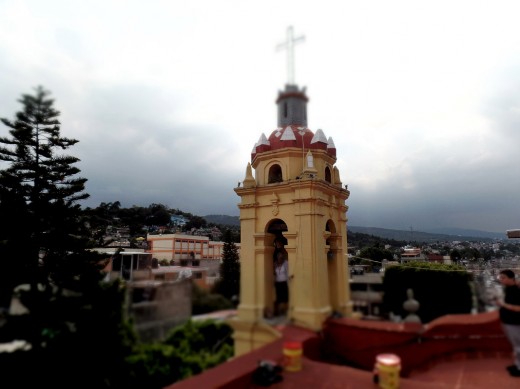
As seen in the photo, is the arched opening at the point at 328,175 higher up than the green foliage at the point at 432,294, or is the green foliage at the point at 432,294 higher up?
the arched opening at the point at 328,175


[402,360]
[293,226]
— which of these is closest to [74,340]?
[293,226]

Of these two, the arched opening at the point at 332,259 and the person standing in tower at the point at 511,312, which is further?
the arched opening at the point at 332,259

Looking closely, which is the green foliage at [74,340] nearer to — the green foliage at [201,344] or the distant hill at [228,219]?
the green foliage at [201,344]

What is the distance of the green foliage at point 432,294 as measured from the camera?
3.71 m

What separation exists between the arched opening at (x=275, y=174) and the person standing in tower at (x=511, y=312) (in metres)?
2.87

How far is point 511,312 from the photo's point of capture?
3.76m

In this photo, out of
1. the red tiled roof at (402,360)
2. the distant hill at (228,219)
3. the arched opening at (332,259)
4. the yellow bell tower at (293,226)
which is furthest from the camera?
the distant hill at (228,219)

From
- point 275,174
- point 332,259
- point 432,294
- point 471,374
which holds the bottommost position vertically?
point 471,374

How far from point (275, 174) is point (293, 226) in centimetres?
81

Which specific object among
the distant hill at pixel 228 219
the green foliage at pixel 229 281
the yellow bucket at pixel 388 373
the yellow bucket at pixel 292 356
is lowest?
the yellow bucket at pixel 388 373

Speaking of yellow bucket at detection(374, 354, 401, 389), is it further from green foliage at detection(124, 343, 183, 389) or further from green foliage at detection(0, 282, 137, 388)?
green foliage at detection(0, 282, 137, 388)

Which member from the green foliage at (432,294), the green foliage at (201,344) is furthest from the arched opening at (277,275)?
the green foliage at (432,294)

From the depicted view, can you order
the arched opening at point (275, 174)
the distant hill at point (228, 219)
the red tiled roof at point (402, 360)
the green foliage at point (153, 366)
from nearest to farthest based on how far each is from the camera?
1. the green foliage at point (153, 366)
2. the red tiled roof at point (402, 360)
3. the arched opening at point (275, 174)
4. the distant hill at point (228, 219)

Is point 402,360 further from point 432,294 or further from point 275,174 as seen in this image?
point 275,174
